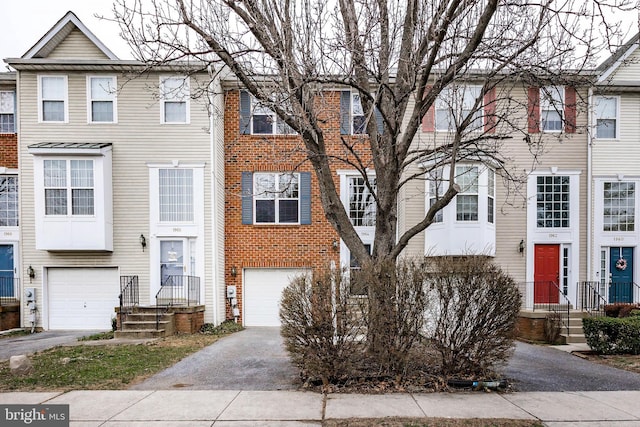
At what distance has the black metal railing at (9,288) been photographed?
13.2 m

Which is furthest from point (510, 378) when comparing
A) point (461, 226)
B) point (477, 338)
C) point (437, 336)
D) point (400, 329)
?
point (461, 226)

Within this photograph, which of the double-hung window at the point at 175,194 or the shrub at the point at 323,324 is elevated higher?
the double-hung window at the point at 175,194

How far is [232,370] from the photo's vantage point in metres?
7.17

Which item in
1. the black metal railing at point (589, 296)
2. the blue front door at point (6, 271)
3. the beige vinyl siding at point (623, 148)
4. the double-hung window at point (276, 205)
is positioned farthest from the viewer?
the blue front door at point (6, 271)

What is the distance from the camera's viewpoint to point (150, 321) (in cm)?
1113

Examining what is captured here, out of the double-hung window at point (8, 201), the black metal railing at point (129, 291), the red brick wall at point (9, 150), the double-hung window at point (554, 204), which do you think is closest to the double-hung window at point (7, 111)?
the red brick wall at point (9, 150)

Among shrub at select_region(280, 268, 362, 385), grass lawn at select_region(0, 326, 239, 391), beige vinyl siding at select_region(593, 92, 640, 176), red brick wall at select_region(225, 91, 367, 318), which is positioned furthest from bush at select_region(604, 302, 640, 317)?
grass lawn at select_region(0, 326, 239, 391)

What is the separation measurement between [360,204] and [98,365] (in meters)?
8.39

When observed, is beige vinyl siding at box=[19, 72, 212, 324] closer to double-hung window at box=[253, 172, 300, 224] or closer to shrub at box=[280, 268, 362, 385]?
double-hung window at box=[253, 172, 300, 224]

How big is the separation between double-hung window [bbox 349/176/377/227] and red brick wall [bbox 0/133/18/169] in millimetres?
11091

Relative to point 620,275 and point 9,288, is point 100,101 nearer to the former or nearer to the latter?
point 9,288

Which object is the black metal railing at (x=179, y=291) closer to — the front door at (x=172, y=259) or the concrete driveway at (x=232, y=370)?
the front door at (x=172, y=259)

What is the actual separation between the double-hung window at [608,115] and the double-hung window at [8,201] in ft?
62.4

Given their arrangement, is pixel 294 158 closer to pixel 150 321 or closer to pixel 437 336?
pixel 150 321
